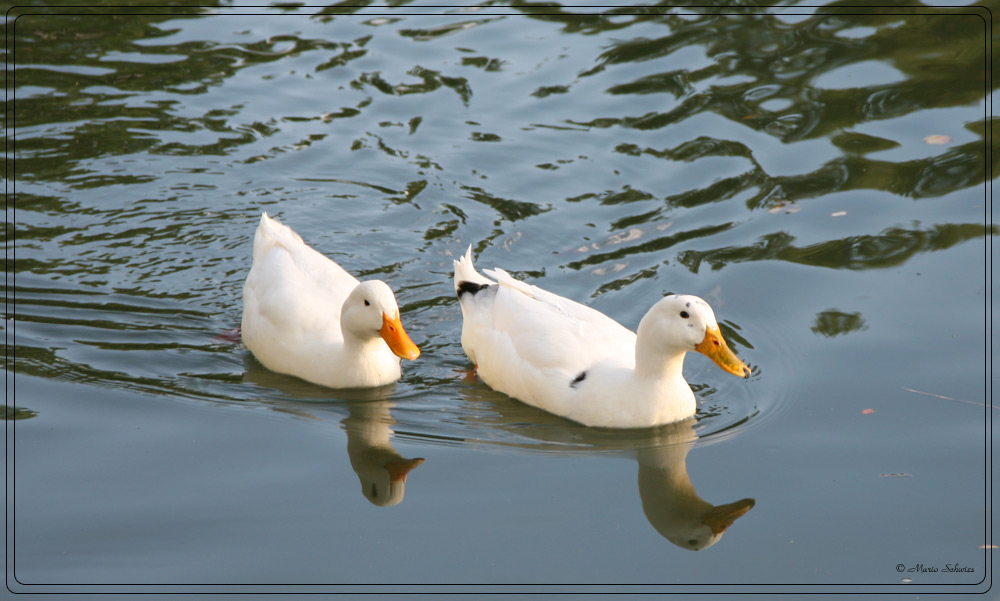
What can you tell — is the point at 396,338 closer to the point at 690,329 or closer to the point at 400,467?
the point at 400,467

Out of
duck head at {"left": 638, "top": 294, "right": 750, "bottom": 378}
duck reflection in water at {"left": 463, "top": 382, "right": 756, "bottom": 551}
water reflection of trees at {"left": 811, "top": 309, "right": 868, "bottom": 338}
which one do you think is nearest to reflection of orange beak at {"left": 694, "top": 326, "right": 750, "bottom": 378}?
duck head at {"left": 638, "top": 294, "right": 750, "bottom": 378}

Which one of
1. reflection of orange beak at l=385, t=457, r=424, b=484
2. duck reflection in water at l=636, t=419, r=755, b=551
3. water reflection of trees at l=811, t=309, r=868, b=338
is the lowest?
duck reflection in water at l=636, t=419, r=755, b=551

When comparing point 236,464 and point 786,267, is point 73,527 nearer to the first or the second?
point 236,464

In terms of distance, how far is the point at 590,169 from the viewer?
10.7 meters

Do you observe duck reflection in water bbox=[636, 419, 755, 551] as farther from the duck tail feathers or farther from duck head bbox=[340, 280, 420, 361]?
the duck tail feathers

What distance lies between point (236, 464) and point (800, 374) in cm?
390

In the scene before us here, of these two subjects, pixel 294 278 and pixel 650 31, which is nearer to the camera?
pixel 294 278

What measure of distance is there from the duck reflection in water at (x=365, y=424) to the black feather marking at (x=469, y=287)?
0.95m

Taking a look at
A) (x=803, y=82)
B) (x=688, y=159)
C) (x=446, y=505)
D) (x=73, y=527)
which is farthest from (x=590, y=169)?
(x=73, y=527)

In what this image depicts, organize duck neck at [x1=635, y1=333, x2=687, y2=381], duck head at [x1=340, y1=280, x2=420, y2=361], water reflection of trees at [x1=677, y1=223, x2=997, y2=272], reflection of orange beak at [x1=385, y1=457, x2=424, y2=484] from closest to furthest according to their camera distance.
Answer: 1. reflection of orange beak at [x1=385, y1=457, x2=424, y2=484]
2. duck neck at [x1=635, y1=333, x2=687, y2=381]
3. duck head at [x1=340, y1=280, x2=420, y2=361]
4. water reflection of trees at [x1=677, y1=223, x2=997, y2=272]

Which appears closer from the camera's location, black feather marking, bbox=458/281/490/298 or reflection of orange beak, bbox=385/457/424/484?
reflection of orange beak, bbox=385/457/424/484

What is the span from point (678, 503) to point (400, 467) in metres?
1.72

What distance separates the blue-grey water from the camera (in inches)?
236

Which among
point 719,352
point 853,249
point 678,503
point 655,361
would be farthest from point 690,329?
point 853,249
